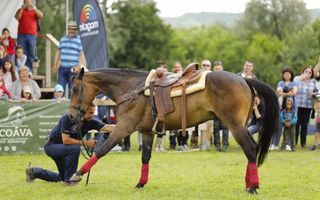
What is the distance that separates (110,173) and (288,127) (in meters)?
5.57

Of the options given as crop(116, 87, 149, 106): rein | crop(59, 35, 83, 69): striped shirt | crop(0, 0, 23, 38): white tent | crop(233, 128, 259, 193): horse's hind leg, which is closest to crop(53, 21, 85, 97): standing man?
crop(59, 35, 83, 69): striped shirt

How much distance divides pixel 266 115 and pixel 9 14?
10.5m

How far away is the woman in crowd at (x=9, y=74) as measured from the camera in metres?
15.5

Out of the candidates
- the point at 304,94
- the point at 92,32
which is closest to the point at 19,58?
the point at 92,32

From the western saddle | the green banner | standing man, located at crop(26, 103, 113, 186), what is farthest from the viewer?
the green banner

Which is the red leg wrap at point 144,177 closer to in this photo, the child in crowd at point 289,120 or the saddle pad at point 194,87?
the saddle pad at point 194,87

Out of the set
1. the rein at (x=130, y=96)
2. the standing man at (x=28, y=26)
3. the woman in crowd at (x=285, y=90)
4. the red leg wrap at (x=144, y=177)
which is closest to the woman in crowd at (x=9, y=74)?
the standing man at (x=28, y=26)

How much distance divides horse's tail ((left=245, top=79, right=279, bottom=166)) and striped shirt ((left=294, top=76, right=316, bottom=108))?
6.59 metres

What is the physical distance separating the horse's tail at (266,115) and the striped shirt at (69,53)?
7855 millimetres

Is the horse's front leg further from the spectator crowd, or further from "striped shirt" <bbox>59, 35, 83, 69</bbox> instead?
"striped shirt" <bbox>59, 35, 83, 69</bbox>

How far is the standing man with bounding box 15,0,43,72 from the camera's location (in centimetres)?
1708

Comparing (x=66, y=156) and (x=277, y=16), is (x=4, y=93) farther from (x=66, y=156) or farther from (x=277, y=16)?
(x=277, y=16)

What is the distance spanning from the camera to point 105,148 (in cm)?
909

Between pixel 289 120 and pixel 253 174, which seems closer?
pixel 253 174
